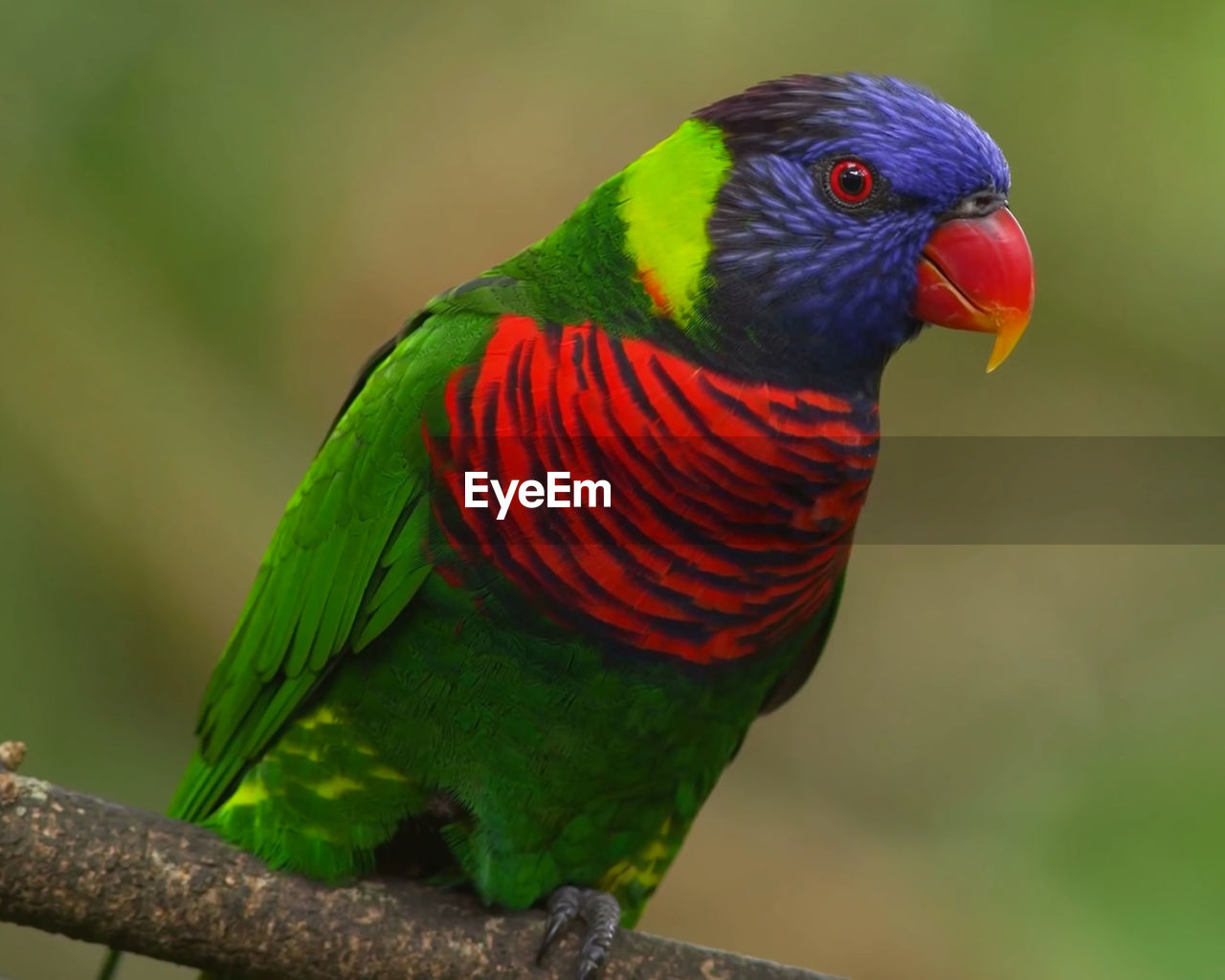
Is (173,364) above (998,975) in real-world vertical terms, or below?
above

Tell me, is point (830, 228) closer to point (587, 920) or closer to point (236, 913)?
point (587, 920)

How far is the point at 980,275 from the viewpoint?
2.20 meters

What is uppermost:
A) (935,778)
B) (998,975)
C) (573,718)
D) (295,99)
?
(295,99)

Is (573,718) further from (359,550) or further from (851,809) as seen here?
(851,809)

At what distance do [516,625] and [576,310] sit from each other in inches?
20.7

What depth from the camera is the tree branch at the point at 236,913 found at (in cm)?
210

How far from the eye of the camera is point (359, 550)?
233cm

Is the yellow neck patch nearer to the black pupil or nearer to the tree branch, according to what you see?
the black pupil

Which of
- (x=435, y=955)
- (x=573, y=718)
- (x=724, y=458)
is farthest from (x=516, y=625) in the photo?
(x=435, y=955)

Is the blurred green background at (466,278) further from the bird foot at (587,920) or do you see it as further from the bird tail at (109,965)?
the bird foot at (587,920)

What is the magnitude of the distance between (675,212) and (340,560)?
2.73 feet

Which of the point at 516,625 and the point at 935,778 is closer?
the point at 516,625

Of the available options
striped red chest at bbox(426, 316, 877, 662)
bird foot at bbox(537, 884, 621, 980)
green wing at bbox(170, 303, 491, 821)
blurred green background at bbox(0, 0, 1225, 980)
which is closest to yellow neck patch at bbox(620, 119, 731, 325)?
striped red chest at bbox(426, 316, 877, 662)

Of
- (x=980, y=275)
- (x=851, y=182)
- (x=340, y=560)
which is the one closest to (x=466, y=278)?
(x=340, y=560)
